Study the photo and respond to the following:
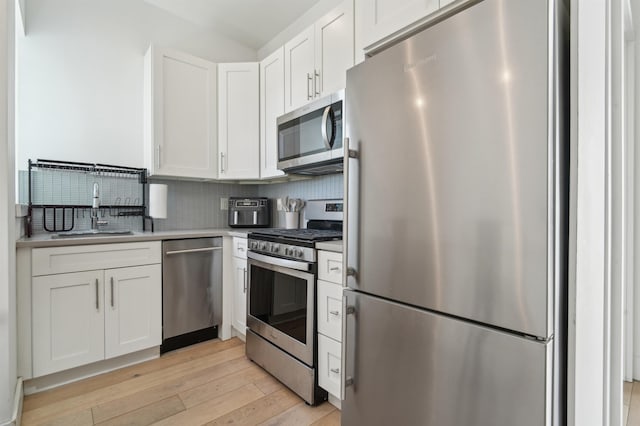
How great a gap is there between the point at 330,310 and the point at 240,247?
106 centimetres

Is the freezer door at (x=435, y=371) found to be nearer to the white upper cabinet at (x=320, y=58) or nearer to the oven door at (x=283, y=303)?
the oven door at (x=283, y=303)

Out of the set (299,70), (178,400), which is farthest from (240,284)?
(299,70)

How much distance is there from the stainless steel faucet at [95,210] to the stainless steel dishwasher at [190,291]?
1.93 ft

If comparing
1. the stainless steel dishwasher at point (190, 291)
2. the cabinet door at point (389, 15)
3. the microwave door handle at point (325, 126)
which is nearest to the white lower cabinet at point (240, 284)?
the stainless steel dishwasher at point (190, 291)

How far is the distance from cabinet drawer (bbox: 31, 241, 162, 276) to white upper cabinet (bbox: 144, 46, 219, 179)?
648 millimetres

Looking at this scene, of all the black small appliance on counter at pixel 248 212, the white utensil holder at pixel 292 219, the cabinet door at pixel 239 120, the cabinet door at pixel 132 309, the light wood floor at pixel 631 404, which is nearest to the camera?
the light wood floor at pixel 631 404

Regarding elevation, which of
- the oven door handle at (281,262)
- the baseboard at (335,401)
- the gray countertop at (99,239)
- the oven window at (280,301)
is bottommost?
the baseboard at (335,401)

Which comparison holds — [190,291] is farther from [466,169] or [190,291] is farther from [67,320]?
[466,169]

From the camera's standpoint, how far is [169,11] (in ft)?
9.02

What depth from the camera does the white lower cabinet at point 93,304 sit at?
1770mm

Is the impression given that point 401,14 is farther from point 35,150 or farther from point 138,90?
point 35,150

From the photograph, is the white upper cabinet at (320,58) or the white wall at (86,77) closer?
the white upper cabinet at (320,58)

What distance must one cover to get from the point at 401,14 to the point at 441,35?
37cm

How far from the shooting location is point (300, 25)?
2.85 m
